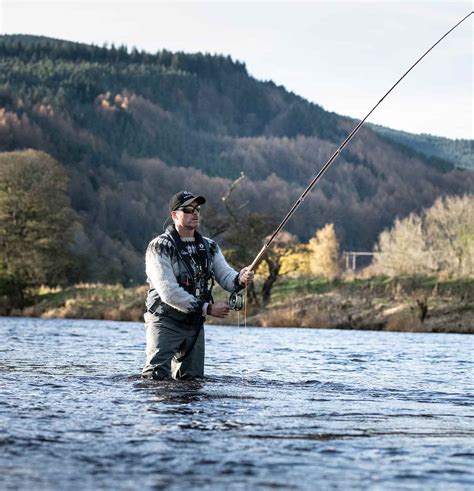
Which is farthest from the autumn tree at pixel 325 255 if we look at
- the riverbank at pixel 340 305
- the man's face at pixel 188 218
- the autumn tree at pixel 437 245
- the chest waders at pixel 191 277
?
the man's face at pixel 188 218

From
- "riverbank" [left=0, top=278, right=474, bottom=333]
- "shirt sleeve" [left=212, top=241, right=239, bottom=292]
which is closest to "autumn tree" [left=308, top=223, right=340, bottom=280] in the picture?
"riverbank" [left=0, top=278, right=474, bottom=333]

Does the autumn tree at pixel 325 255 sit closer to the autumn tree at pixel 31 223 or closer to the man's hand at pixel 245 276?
the autumn tree at pixel 31 223

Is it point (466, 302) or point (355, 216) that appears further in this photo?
point (355, 216)

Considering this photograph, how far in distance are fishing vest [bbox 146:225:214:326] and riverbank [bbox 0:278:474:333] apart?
32057 mm

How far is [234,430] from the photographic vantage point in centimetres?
832

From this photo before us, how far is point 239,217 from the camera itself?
58.2 metres

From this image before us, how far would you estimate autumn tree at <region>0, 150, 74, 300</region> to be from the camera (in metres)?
64.6

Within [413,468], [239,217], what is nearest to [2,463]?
[413,468]

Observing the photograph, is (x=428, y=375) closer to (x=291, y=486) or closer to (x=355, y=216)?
(x=291, y=486)

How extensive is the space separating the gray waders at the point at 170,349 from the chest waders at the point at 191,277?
0.20 feet

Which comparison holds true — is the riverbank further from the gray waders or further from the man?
the man

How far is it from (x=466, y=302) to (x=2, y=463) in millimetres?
41635

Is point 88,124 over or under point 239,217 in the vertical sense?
over

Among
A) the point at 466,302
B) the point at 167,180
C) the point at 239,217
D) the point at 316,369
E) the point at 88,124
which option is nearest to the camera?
the point at 316,369
